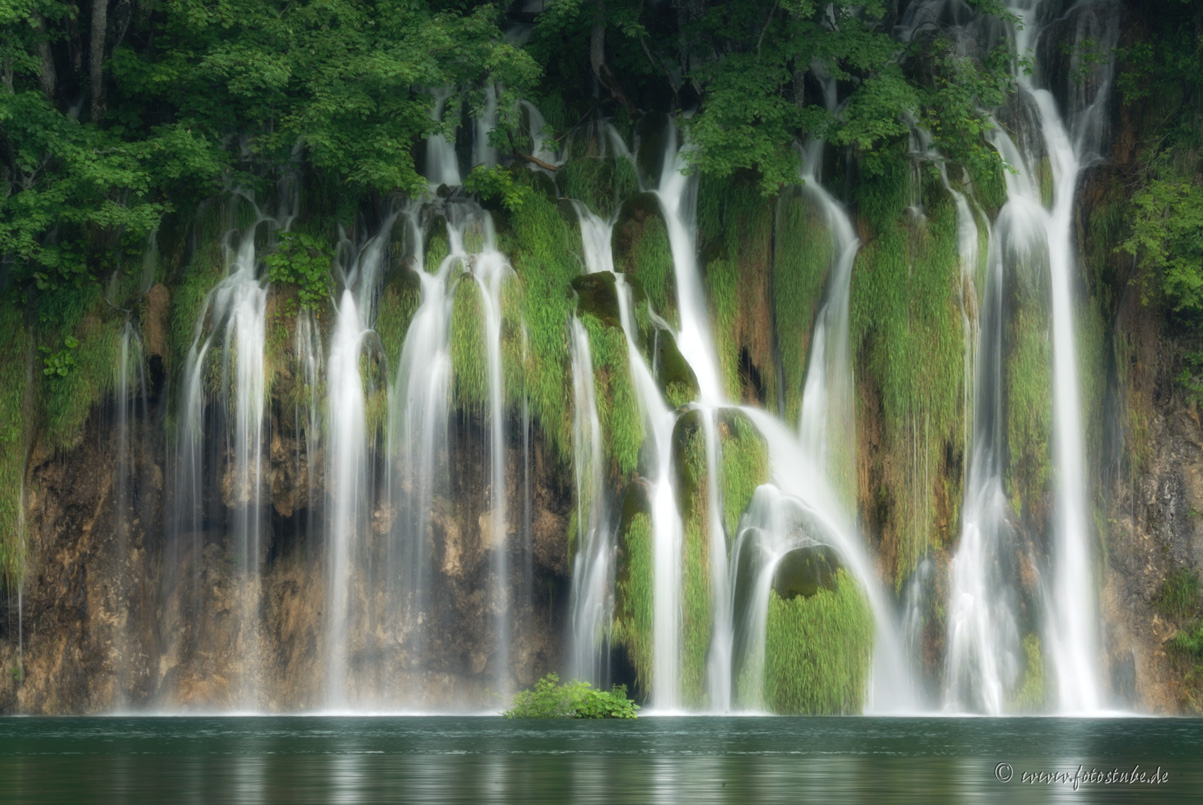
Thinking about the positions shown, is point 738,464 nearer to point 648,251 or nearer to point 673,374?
point 673,374

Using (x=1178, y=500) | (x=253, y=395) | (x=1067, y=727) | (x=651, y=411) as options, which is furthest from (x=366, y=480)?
(x=1178, y=500)

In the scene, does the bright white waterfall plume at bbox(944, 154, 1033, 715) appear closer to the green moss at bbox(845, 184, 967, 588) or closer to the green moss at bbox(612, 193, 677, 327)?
the green moss at bbox(845, 184, 967, 588)

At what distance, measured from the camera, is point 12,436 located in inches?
1166

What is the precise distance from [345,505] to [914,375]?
33.8 ft

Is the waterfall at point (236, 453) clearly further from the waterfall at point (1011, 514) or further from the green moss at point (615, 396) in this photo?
the waterfall at point (1011, 514)

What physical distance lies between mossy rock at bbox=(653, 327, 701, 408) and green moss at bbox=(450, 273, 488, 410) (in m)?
3.12

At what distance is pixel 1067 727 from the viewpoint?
23031 mm

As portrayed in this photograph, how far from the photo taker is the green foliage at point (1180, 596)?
1183 inches

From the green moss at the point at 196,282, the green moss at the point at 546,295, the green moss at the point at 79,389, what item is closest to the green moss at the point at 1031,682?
the green moss at the point at 546,295

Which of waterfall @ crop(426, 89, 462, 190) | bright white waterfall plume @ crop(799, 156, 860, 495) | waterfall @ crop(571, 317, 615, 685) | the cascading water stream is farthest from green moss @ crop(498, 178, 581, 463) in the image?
the cascading water stream

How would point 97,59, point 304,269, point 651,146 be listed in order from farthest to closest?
point 651,146 → point 97,59 → point 304,269

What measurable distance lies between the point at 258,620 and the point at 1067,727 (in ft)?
46.1

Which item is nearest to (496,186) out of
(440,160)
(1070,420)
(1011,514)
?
(440,160)

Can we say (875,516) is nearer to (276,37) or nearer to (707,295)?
(707,295)
